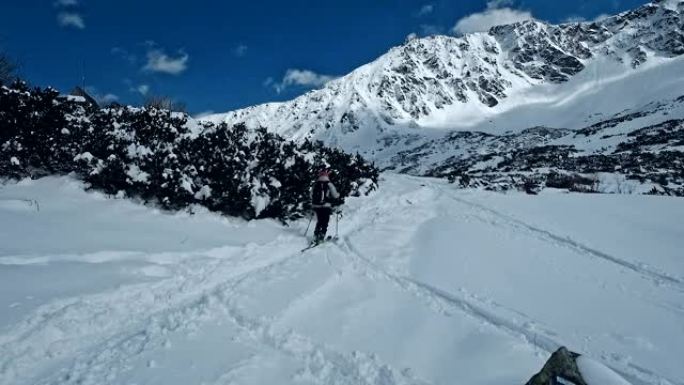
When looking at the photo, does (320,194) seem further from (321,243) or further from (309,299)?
(309,299)

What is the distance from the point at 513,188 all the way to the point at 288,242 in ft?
50.6

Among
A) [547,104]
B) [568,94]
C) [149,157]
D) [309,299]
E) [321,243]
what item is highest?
[568,94]

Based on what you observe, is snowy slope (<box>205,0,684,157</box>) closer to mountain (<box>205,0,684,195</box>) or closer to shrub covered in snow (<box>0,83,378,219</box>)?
mountain (<box>205,0,684,195</box>)

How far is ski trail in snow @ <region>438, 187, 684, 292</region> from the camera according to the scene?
913cm

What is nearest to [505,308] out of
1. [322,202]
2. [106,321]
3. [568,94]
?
[106,321]

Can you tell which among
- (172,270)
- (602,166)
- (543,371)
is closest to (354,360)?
(543,371)

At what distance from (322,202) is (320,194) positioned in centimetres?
29

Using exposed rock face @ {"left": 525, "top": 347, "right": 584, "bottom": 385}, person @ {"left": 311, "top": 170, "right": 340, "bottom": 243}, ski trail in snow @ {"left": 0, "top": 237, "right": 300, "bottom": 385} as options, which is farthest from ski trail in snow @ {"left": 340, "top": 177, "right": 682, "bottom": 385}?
ski trail in snow @ {"left": 0, "top": 237, "right": 300, "bottom": 385}

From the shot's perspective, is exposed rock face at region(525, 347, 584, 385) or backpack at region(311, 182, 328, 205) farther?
backpack at region(311, 182, 328, 205)

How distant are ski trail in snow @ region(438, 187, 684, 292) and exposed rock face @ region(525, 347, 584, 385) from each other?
5.44m

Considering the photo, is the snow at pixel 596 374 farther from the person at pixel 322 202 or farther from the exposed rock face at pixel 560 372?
the person at pixel 322 202

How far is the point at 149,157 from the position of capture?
12469 mm

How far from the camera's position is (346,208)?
675 inches

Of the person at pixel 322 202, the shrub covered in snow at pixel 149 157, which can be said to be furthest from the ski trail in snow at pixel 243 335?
the shrub covered in snow at pixel 149 157
